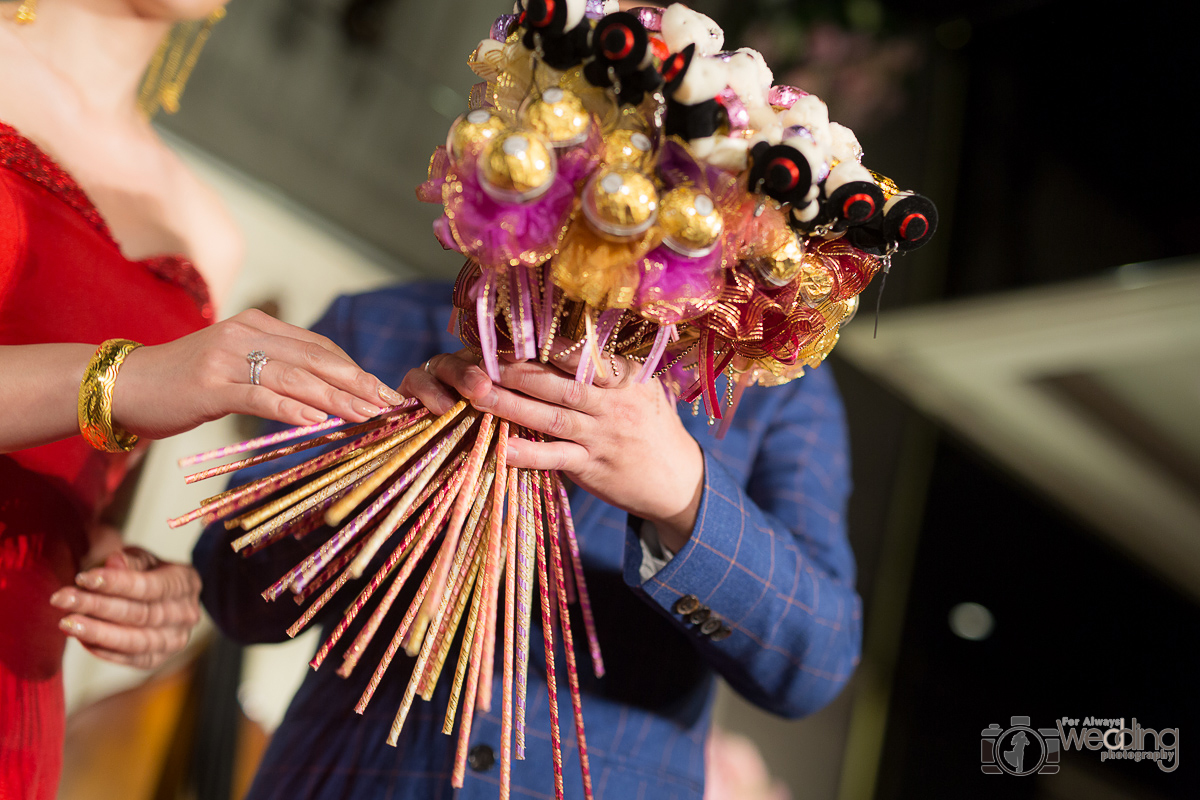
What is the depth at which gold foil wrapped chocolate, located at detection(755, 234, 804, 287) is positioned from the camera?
544mm

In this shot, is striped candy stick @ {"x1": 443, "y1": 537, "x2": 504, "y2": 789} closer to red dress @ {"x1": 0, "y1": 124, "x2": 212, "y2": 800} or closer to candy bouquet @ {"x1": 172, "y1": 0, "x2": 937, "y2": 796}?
candy bouquet @ {"x1": 172, "y1": 0, "x2": 937, "y2": 796}

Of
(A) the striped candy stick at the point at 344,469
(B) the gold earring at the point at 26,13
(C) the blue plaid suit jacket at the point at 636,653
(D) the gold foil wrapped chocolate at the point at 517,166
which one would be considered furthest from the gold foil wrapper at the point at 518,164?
(B) the gold earring at the point at 26,13

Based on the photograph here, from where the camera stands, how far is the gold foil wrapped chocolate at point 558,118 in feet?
1.64

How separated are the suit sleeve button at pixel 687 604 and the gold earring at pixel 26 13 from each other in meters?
0.87

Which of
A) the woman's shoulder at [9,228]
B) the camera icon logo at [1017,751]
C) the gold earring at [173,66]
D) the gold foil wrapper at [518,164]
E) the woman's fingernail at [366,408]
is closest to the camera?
the gold foil wrapper at [518,164]

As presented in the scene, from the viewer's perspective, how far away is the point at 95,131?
80cm

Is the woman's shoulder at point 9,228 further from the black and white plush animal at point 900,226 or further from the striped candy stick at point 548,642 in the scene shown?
the black and white plush animal at point 900,226

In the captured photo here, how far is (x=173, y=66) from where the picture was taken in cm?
89

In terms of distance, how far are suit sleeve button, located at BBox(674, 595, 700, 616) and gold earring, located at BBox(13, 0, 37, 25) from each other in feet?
2.84

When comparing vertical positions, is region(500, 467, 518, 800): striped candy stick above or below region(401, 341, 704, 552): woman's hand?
below

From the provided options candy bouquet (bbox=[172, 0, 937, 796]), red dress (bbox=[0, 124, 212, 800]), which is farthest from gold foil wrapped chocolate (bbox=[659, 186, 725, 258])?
red dress (bbox=[0, 124, 212, 800])

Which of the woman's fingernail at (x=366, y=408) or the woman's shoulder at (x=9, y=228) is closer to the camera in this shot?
the woman's fingernail at (x=366, y=408)

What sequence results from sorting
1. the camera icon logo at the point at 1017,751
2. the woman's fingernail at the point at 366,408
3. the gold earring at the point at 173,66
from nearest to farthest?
the woman's fingernail at the point at 366,408 → the gold earring at the point at 173,66 → the camera icon logo at the point at 1017,751

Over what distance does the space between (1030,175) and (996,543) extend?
75 centimetres
